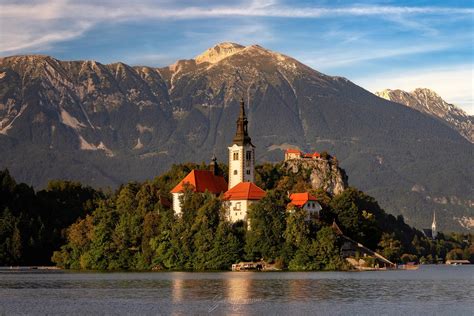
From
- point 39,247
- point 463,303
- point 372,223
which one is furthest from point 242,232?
point 463,303

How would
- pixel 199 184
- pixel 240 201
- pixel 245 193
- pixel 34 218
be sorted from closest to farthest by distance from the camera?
pixel 240 201, pixel 245 193, pixel 199 184, pixel 34 218

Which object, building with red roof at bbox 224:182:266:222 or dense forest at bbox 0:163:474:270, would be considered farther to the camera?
building with red roof at bbox 224:182:266:222

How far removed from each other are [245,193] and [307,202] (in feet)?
30.0

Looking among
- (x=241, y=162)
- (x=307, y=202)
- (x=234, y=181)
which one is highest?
(x=241, y=162)

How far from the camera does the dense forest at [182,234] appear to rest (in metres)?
143

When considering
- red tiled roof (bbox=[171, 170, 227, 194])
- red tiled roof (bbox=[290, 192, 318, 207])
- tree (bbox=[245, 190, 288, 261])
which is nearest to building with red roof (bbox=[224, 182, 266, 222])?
red tiled roof (bbox=[290, 192, 318, 207])

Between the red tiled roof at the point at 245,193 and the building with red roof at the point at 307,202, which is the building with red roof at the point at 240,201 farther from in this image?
the building with red roof at the point at 307,202

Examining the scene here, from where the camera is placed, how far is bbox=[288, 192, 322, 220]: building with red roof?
6029 inches

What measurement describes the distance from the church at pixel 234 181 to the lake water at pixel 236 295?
26.6 m

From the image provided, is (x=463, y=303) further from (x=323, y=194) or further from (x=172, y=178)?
(x=172, y=178)

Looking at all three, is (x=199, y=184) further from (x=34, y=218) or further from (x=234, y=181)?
(x=34, y=218)

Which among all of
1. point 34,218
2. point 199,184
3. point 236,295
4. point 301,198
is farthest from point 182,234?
point 236,295

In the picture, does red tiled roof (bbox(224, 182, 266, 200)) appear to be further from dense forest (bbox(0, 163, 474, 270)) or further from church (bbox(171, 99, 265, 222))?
dense forest (bbox(0, 163, 474, 270))

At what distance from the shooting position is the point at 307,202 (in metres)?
154
